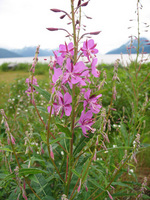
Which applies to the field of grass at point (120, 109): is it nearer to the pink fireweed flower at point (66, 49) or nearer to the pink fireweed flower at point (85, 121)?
the pink fireweed flower at point (85, 121)

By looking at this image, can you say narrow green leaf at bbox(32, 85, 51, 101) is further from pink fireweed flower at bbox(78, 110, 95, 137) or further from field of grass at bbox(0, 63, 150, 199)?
pink fireweed flower at bbox(78, 110, 95, 137)

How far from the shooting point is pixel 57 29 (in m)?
1.00

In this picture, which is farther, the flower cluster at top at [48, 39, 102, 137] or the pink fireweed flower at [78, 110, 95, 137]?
the pink fireweed flower at [78, 110, 95, 137]

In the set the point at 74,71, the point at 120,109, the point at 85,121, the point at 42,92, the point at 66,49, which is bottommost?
the point at 120,109

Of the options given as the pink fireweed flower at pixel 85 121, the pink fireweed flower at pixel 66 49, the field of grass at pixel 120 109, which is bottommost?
the field of grass at pixel 120 109

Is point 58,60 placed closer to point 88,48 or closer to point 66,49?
point 66,49

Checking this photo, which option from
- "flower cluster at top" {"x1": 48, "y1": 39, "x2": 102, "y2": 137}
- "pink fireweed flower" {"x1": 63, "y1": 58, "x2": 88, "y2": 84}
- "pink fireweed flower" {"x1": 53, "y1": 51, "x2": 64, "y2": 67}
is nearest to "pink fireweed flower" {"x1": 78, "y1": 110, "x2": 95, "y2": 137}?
"flower cluster at top" {"x1": 48, "y1": 39, "x2": 102, "y2": 137}

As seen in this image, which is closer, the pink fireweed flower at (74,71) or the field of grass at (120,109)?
the pink fireweed flower at (74,71)

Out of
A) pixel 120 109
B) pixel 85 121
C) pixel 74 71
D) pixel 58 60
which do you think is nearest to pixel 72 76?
pixel 74 71

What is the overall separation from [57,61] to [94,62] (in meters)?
0.20

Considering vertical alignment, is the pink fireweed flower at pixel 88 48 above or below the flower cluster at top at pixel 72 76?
above

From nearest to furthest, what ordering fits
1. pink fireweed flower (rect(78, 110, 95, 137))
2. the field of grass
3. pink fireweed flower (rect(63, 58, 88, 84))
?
pink fireweed flower (rect(63, 58, 88, 84)) < pink fireweed flower (rect(78, 110, 95, 137)) < the field of grass

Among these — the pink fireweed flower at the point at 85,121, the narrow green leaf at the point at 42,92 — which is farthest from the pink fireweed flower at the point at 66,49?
the pink fireweed flower at the point at 85,121

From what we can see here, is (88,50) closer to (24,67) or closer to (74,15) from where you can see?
(74,15)
